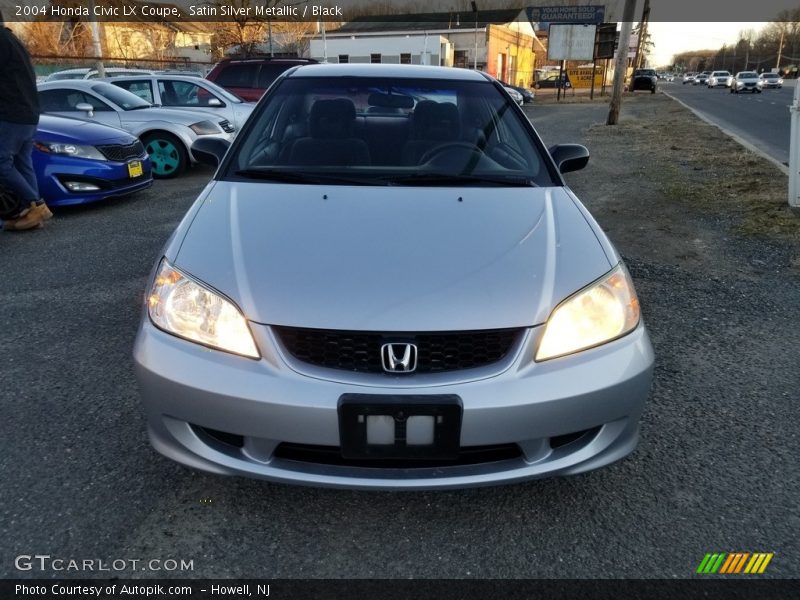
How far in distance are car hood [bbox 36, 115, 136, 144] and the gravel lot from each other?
289cm

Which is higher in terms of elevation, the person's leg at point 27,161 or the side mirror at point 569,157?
the side mirror at point 569,157

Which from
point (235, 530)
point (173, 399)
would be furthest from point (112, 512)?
point (173, 399)

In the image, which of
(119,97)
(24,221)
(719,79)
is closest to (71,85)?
(119,97)

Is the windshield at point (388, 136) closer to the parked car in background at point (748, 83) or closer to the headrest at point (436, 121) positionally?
the headrest at point (436, 121)

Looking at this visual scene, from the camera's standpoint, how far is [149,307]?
2037mm

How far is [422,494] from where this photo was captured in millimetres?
2172

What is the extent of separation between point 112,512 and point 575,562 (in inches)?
60.6

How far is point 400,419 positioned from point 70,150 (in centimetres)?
592

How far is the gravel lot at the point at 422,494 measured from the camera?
190 centimetres

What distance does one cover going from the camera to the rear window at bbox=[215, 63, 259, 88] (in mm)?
11789

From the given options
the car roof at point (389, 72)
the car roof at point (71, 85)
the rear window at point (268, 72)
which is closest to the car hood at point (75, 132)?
the car roof at point (71, 85)

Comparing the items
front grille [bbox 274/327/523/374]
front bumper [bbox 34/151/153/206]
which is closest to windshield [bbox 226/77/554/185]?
front grille [bbox 274/327/523/374]

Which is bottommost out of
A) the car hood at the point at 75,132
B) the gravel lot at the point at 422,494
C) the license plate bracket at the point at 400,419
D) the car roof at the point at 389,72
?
the gravel lot at the point at 422,494

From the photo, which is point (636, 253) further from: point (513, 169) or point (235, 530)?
point (235, 530)
